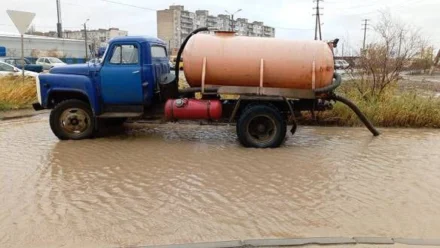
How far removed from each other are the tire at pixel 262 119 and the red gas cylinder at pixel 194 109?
52 centimetres

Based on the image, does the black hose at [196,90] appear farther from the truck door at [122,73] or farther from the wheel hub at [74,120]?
the wheel hub at [74,120]

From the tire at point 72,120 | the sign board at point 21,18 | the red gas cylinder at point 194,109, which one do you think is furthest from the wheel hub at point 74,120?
the sign board at point 21,18

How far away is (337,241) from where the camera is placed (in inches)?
171

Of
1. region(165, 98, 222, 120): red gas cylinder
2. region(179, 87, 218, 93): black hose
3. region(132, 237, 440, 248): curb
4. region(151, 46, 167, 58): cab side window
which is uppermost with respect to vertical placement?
region(151, 46, 167, 58): cab side window

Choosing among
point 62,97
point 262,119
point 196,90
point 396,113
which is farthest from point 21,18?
point 396,113

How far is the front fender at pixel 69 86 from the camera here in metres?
9.02

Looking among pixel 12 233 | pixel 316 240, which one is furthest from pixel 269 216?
pixel 12 233

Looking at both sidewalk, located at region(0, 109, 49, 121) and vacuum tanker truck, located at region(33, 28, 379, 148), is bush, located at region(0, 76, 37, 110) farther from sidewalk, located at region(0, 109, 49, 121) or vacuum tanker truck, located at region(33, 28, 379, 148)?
vacuum tanker truck, located at region(33, 28, 379, 148)

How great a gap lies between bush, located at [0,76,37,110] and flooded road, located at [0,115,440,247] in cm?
438

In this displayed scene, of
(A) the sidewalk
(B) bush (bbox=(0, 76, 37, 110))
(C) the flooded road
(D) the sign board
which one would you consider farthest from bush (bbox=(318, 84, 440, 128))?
(D) the sign board

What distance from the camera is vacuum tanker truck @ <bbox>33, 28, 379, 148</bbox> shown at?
8.49m

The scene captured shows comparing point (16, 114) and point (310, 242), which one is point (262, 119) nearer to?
point (310, 242)

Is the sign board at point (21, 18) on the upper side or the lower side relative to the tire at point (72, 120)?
upper

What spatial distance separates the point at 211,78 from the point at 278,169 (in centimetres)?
246
